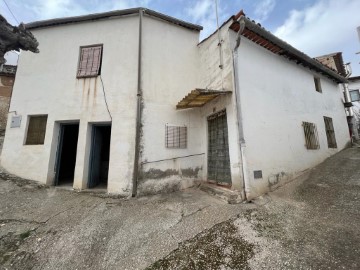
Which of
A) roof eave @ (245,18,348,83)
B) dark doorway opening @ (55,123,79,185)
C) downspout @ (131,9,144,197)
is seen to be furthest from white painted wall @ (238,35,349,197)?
dark doorway opening @ (55,123,79,185)

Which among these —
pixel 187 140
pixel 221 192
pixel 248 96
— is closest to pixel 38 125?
pixel 187 140

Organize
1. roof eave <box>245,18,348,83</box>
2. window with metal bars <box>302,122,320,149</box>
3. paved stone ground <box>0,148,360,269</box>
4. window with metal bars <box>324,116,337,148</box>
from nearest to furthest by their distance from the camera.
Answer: paved stone ground <box>0,148,360,269</box>, roof eave <box>245,18,348,83</box>, window with metal bars <box>302,122,320,149</box>, window with metal bars <box>324,116,337,148</box>

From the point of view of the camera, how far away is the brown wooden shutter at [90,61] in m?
7.69

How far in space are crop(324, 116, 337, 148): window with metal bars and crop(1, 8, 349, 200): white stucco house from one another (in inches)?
25.4

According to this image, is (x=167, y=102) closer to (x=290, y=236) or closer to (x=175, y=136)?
(x=175, y=136)

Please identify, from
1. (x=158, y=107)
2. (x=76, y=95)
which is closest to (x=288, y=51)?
(x=158, y=107)

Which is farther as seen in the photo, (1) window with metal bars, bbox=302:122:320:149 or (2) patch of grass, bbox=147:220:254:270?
(1) window with metal bars, bbox=302:122:320:149

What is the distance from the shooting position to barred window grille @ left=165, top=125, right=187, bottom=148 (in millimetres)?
7320

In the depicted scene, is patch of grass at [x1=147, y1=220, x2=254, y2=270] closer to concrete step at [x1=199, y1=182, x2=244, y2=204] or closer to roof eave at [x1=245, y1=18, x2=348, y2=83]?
concrete step at [x1=199, y1=182, x2=244, y2=204]

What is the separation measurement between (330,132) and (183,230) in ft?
30.1

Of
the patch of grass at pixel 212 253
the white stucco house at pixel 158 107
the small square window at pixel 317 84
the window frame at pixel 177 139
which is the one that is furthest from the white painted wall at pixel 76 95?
the small square window at pixel 317 84

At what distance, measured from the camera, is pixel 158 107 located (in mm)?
7387

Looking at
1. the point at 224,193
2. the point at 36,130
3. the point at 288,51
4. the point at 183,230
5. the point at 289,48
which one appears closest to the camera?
the point at 183,230

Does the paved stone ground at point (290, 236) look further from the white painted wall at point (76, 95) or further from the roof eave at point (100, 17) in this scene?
the roof eave at point (100, 17)
